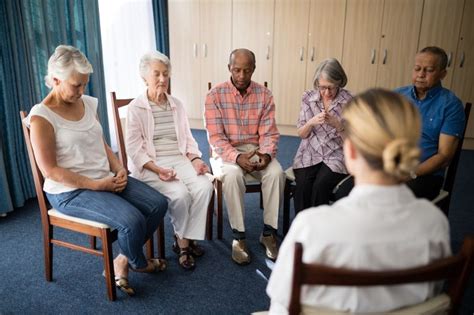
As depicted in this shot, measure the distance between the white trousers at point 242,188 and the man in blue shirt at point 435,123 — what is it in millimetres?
719

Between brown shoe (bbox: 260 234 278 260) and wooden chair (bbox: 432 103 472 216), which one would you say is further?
brown shoe (bbox: 260 234 278 260)

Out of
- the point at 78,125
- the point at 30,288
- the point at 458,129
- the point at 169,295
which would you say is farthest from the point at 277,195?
the point at 30,288

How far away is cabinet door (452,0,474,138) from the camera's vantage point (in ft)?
13.9

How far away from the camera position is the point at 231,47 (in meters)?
5.00

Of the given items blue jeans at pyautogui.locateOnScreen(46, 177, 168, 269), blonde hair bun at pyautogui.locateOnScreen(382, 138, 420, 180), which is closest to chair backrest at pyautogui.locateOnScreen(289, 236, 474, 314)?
blonde hair bun at pyautogui.locateOnScreen(382, 138, 420, 180)

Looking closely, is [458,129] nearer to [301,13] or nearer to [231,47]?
[301,13]

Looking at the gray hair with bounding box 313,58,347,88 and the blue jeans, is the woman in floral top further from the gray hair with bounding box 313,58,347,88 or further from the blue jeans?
the blue jeans

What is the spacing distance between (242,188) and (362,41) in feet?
10.6

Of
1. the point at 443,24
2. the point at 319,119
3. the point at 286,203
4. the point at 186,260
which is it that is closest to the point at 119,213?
the point at 186,260

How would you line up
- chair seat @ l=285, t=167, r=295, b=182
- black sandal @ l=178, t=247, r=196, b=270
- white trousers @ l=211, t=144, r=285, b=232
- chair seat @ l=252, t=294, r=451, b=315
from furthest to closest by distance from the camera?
chair seat @ l=285, t=167, r=295, b=182, white trousers @ l=211, t=144, r=285, b=232, black sandal @ l=178, t=247, r=196, b=270, chair seat @ l=252, t=294, r=451, b=315

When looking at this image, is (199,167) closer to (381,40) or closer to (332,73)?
(332,73)

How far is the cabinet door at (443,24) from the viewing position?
14.0 ft

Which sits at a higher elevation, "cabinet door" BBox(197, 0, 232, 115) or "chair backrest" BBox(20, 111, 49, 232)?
"cabinet door" BBox(197, 0, 232, 115)

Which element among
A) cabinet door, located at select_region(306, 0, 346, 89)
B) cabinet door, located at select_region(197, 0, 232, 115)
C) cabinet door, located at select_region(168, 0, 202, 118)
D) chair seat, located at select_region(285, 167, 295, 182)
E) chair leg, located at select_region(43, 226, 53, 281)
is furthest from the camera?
cabinet door, located at select_region(168, 0, 202, 118)
